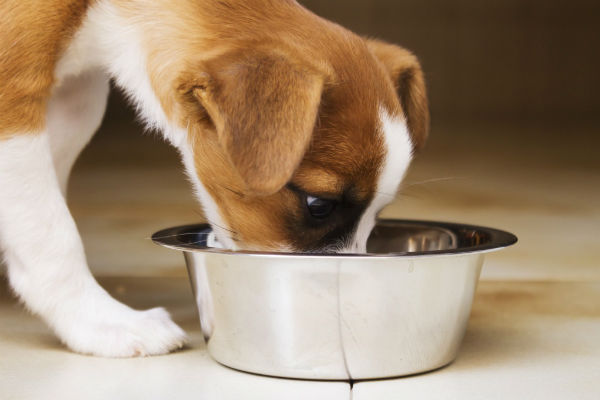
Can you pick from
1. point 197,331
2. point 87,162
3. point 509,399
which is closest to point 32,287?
point 197,331

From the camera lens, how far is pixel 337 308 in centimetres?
203

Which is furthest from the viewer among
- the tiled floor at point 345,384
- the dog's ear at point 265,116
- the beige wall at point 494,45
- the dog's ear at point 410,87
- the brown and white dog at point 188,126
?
the beige wall at point 494,45

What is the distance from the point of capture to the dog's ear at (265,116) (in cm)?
192

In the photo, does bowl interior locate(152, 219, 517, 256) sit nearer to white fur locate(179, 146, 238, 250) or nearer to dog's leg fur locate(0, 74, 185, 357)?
white fur locate(179, 146, 238, 250)

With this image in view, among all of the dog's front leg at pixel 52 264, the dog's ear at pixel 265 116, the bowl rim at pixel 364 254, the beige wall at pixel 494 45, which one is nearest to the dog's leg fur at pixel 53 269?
the dog's front leg at pixel 52 264

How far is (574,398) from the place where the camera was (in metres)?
2.01

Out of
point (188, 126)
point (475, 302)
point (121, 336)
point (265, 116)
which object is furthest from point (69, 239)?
point (475, 302)

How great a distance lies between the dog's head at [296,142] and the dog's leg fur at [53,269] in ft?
0.99

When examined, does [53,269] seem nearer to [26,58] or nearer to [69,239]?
[69,239]

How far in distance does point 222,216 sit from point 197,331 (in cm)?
39

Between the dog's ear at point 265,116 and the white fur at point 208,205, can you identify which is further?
the white fur at point 208,205

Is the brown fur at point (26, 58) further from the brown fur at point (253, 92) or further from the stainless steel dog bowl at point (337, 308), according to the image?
the stainless steel dog bowl at point (337, 308)

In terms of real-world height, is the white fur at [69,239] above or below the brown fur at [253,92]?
below

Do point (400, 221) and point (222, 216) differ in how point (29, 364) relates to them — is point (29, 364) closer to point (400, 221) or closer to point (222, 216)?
point (222, 216)
